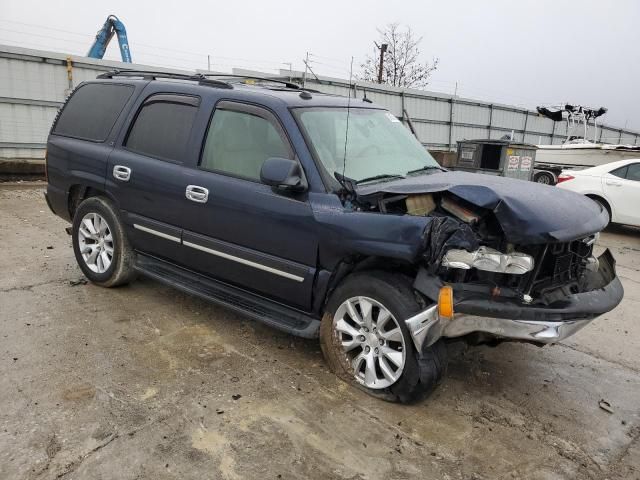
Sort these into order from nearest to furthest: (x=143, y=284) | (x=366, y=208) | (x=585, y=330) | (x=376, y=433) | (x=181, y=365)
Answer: (x=376, y=433)
(x=366, y=208)
(x=181, y=365)
(x=585, y=330)
(x=143, y=284)

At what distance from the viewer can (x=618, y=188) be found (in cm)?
938

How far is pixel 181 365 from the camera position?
3.59 m

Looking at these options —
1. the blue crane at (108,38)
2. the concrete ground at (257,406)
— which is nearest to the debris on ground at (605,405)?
the concrete ground at (257,406)

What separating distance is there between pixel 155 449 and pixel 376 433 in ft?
3.83

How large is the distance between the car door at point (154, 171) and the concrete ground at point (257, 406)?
0.67 meters

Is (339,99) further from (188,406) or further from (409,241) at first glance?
(188,406)

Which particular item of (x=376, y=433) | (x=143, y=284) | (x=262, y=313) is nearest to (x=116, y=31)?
(x=143, y=284)

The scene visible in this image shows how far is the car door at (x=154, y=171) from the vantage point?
414cm

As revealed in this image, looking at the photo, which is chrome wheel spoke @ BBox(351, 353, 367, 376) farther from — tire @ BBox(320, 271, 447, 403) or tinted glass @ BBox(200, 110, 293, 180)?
tinted glass @ BBox(200, 110, 293, 180)

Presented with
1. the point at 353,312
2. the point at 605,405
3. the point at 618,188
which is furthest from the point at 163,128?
the point at 618,188

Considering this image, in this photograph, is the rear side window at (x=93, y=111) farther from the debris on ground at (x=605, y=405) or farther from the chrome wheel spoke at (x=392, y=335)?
the debris on ground at (x=605, y=405)

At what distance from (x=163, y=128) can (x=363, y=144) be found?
1.65 metres

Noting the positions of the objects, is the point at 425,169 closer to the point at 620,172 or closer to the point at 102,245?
the point at 102,245

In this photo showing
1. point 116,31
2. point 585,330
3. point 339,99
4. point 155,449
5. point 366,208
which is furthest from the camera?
point 116,31
